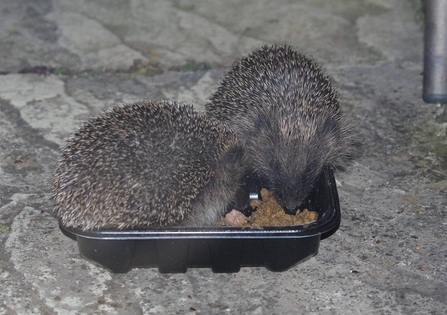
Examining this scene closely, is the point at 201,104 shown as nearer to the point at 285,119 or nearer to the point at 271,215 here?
the point at 285,119

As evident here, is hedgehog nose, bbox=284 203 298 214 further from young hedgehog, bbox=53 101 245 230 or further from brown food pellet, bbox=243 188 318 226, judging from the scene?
young hedgehog, bbox=53 101 245 230

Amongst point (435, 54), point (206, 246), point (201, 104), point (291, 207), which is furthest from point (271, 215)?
point (435, 54)

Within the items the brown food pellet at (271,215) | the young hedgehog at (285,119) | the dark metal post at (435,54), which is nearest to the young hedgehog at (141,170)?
the brown food pellet at (271,215)

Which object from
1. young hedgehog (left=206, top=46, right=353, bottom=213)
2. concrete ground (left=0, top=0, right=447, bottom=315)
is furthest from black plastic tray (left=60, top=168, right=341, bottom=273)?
young hedgehog (left=206, top=46, right=353, bottom=213)

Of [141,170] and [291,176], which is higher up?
[141,170]

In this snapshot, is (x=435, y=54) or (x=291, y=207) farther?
(x=435, y=54)

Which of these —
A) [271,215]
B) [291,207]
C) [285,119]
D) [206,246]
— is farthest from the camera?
[285,119]

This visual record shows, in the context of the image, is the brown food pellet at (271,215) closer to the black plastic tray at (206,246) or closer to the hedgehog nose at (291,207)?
the hedgehog nose at (291,207)
